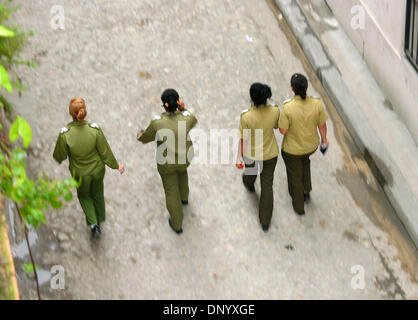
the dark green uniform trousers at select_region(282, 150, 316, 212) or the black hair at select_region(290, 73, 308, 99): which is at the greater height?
the black hair at select_region(290, 73, 308, 99)

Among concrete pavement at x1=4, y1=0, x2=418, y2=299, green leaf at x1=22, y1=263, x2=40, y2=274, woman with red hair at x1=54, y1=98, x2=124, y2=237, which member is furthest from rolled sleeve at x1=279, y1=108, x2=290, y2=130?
green leaf at x1=22, y1=263, x2=40, y2=274

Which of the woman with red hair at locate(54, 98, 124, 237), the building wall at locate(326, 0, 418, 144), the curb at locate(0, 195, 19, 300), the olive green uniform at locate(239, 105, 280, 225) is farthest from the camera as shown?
the building wall at locate(326, 0, 418, 144)

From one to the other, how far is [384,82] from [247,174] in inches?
94.4

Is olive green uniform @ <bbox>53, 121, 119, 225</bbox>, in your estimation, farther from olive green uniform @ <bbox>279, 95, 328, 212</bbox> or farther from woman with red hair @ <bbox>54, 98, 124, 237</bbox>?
olive green uniform @ <bbox>279, 95, 328, 212</bbox>

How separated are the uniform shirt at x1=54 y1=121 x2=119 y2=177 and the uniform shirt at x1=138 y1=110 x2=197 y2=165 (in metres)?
0.40

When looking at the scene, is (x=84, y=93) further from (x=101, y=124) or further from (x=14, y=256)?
(x=14, y=256)

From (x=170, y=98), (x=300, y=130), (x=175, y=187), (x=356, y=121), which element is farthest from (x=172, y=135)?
(x=356, y=121)

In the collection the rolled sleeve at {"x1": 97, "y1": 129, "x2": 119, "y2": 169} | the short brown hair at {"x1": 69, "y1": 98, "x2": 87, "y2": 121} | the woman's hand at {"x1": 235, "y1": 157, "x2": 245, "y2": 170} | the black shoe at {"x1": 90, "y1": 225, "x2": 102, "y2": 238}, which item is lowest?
the black shoe at {"x1": 90, "y1": 225, "x2": 102, "y2": 238}

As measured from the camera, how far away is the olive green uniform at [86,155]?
7.05m

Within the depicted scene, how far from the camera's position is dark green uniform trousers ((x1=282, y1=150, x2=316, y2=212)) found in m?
7.67

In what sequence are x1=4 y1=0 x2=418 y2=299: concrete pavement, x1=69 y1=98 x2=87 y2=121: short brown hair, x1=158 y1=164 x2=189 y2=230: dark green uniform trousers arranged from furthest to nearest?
x1=4 y1=0 x2=418 y2=299: concrete pavement → x1=158 y1=164 x2=189 y2=230: dark green uniform trousers → x1=69 y1=98 x2=87 y2=121: short brown hair

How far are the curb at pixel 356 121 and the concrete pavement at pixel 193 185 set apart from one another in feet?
0.40

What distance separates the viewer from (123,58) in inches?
382

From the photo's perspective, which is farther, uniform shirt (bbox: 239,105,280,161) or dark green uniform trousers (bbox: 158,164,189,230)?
dark green uniform trousers (bbox: 158,164,189,230)
